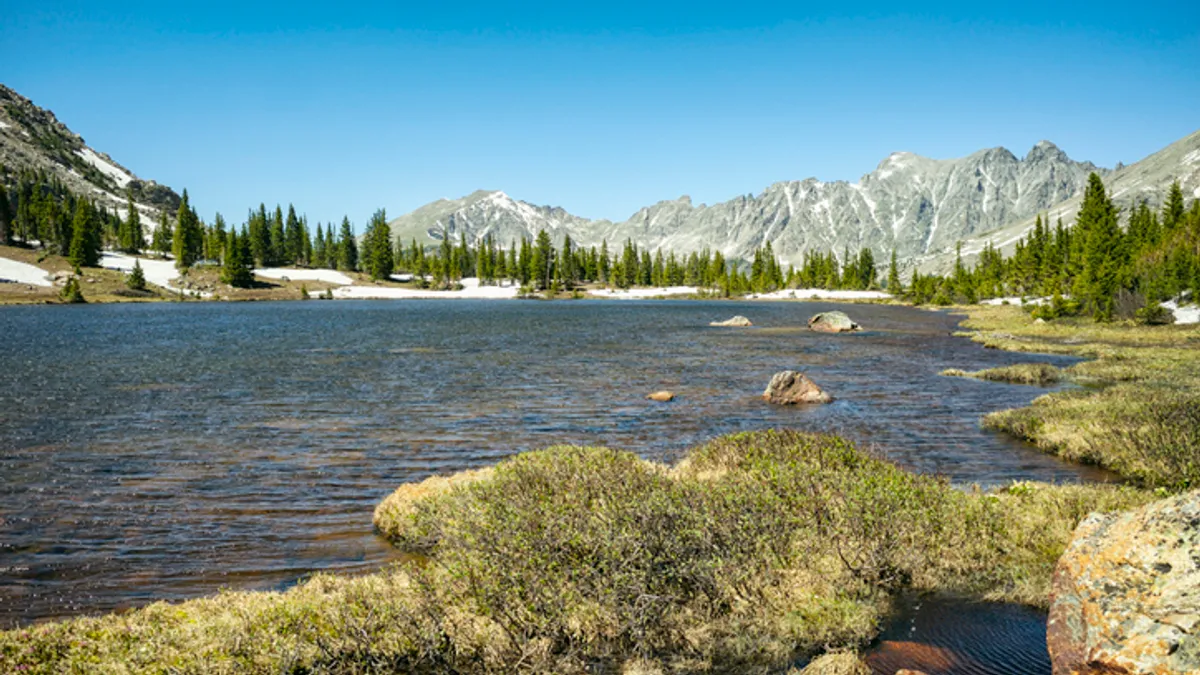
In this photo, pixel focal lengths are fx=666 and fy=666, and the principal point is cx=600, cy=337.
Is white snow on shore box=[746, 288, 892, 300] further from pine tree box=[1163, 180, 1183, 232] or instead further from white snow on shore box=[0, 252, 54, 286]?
white snow on shore box=[0, 252, 54, 286]

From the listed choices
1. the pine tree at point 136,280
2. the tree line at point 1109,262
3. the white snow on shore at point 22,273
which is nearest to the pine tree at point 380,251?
the pine tree at point 136,280

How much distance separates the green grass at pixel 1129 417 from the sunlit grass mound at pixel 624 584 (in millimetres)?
4503

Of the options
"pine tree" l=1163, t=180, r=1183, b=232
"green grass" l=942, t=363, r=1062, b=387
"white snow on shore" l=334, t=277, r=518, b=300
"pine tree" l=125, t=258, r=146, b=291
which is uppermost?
"pine tree" l=1163, t=180, r=1183, b=232

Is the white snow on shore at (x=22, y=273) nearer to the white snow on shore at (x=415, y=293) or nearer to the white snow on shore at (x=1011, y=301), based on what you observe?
the white snow on shore at (x=415, y=293)

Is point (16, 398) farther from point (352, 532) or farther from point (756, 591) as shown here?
point (756, 591)

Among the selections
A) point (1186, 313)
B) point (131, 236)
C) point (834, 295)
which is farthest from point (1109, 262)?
point (131, 236)

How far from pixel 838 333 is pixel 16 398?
66.9 m

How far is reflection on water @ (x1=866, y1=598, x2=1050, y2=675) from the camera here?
7949 mm

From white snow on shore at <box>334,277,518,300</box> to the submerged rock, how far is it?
11285 centimetres

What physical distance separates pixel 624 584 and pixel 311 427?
19401 mm

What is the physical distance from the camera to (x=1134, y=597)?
20.4ft

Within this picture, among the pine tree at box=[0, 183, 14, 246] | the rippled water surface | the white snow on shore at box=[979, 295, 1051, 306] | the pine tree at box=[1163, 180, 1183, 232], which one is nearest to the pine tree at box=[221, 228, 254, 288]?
the pine tree at box=[0, 183, 14, 246]

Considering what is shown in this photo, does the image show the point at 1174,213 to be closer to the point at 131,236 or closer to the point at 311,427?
the point at 311,427

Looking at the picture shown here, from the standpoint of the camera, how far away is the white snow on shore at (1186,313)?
61.1 metres
